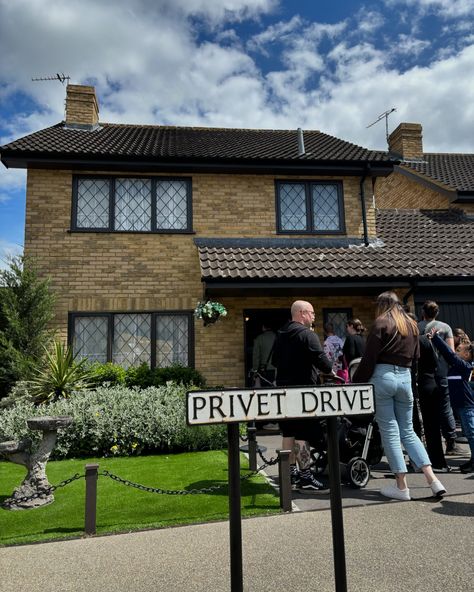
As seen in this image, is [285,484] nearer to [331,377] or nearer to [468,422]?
[331,377]

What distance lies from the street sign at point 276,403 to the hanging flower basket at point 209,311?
724cm

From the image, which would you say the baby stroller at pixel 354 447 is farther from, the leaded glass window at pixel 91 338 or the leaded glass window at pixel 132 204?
the leaded glass window at pixel 132 204

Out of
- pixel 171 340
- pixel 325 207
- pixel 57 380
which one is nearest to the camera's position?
pixel 57 380

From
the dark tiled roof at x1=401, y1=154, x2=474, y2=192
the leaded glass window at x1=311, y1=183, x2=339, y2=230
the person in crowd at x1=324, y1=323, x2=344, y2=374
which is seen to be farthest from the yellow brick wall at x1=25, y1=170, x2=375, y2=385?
the dark tiled roof at x1=401, y1=154, x2=474, y2=192

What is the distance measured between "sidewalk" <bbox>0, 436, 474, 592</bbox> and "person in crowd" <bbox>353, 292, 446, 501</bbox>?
0.38 meters

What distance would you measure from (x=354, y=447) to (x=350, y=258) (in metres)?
6.11

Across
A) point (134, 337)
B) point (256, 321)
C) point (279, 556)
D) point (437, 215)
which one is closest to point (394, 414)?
point (279, 556)

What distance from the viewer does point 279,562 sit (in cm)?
328

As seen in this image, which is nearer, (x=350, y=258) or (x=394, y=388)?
(x=394, y=388)

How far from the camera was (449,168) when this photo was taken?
58.9 ft

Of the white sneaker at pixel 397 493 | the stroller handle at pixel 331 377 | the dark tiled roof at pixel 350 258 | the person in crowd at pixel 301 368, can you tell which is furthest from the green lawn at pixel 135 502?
the dark tiled roof at pixel 350 258

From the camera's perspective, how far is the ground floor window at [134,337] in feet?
34.0

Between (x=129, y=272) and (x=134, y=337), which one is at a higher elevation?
(x=129, y=272)

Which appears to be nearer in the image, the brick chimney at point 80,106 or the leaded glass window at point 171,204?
the leaded glass window at point 171,204
